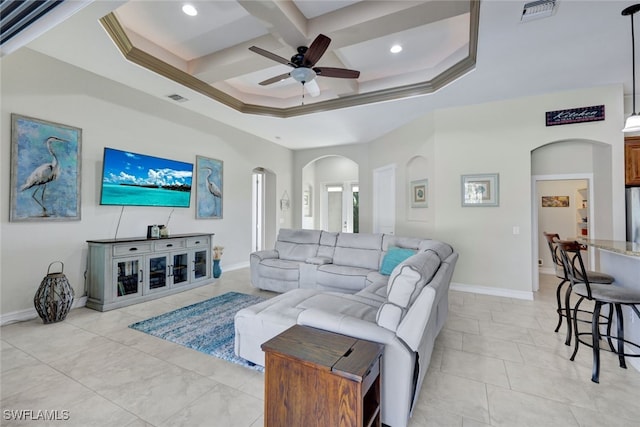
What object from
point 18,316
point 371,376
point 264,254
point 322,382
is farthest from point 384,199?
point 18,316

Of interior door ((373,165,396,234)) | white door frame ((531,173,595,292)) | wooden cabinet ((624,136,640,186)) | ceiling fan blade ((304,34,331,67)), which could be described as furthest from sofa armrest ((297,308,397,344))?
wooden cabinet ((624,136,640,186))

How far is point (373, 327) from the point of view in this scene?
67.4 inches

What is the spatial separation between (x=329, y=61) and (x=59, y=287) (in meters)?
4.16

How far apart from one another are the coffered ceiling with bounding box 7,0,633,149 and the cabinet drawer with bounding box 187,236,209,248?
7.38 feet

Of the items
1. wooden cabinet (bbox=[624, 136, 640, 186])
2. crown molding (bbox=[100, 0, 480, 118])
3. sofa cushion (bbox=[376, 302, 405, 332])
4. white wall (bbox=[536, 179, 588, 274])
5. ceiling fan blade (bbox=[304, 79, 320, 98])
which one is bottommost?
sofa cushion (bbox=[376, 302, 405, 332])

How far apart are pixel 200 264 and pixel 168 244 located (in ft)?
2.42

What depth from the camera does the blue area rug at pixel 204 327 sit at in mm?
2581

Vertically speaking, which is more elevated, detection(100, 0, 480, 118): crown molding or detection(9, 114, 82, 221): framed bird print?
detection(100, 0, 480, 118): crown molding

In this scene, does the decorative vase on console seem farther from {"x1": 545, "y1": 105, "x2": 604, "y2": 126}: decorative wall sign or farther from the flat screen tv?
{"x1": 545, "y1": 105, "x2": 604, "y2": 126}: decorative wall sign

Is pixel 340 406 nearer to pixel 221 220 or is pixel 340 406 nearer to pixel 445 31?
pixel 445 31

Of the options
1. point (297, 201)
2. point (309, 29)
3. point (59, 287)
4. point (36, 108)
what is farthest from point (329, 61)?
point (297, 201)

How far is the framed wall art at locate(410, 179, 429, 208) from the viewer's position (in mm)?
5086

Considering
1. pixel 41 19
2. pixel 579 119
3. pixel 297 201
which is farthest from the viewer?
pixel 297 201

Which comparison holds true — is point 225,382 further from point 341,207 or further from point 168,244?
point 341,207
